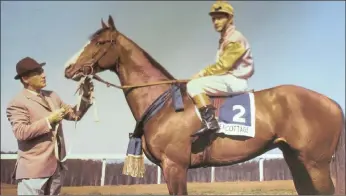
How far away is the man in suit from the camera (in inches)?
87.5

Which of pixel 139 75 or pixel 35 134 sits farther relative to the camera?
pixel 139 75

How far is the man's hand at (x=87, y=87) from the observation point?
3043 millimetres

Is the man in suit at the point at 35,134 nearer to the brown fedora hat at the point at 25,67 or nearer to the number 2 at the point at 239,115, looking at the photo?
the brown fedora hat at the point at 25,67

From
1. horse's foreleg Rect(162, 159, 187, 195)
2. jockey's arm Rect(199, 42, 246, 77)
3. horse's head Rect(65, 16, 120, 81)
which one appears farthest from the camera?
horse's head Rect(65, 16, 120, 81)

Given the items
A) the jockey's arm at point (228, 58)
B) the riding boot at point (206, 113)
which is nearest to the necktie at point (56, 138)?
the riding boot at point (206, 113)

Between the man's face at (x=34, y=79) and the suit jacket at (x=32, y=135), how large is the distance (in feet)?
0.21

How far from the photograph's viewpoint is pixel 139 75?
3.11 metres

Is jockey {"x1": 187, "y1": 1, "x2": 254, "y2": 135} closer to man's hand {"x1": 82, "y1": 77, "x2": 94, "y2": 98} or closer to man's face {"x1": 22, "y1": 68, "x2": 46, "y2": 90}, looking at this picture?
man's hand {"x1": 82, "y1": 77, "x2": 94, "y2": 98}

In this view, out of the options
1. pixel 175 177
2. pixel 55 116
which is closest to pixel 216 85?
pixel 175 177

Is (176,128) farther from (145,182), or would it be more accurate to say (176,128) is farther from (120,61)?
(145,182)

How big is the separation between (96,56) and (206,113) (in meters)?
1.02

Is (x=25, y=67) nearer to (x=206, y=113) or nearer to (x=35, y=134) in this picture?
(x=35, y=134)

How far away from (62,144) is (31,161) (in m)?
0.28

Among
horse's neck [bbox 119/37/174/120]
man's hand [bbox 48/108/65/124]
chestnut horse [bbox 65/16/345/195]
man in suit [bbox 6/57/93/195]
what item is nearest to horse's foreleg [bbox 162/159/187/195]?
chestnut horse [bbox 65/16/345/195]
